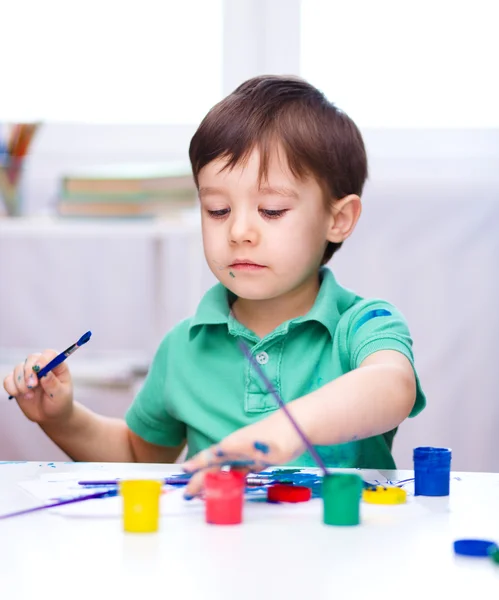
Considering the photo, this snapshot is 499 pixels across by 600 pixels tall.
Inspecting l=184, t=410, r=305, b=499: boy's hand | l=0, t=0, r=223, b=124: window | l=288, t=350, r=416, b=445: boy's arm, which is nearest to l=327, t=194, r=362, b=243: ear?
l=288, t=350, r=416, b=445: boy's arm

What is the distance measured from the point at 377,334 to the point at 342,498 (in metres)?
0.39

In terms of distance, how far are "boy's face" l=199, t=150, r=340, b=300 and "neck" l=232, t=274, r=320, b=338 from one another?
0.20 ft

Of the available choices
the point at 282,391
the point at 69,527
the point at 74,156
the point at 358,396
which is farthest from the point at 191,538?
the point at 74,156

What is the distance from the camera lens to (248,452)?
71 cm

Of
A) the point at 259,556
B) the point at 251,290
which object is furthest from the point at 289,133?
the point at 259,556

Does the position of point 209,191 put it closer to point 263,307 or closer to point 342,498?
point 263,307

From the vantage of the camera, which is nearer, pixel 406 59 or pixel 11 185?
pixel 11 185

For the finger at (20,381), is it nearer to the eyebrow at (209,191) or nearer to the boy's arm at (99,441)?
the boy's arm at (99,441)

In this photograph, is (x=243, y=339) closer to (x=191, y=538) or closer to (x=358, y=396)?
(x=358, y=396)

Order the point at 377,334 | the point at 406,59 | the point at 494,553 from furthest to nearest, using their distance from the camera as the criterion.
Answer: the point at 406,59, the point at 377,334, the point at 494,553

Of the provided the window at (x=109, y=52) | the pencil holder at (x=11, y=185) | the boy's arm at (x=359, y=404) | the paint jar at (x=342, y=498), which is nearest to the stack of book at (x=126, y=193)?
the pencil holder at (x=11, y=185)

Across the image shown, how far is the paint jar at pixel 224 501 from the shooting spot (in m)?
0.66

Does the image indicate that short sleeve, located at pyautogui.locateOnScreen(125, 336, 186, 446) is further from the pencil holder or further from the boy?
the pencil holder

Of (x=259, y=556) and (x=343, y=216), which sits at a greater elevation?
(x=343, y=216)
